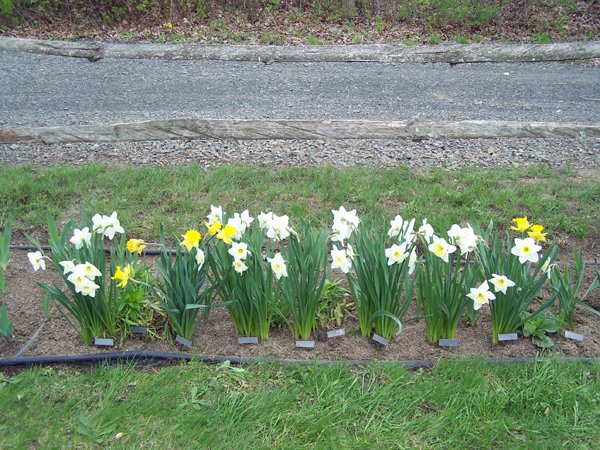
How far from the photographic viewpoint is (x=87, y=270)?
2711mm

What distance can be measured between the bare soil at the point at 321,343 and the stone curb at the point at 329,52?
5.87 metres

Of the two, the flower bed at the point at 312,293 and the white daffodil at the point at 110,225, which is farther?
the white daffodil at the point at 110,225

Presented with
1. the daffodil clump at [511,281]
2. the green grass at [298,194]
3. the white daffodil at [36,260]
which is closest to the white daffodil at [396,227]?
the daffodil clump at [511,281]

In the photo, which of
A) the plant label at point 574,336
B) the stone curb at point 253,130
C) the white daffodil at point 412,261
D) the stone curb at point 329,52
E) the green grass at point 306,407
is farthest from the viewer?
the stone curb at point 329,52

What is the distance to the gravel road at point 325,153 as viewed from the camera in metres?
5.04

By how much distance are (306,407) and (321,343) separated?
49cm

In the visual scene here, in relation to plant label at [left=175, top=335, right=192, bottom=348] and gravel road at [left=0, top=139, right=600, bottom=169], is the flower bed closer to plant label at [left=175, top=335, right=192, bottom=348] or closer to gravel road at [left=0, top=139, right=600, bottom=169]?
plant label at [left=175, top=335, right=192, bottom=348]

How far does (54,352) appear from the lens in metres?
2.95

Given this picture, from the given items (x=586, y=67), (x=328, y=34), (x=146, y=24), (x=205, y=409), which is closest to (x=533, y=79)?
(x=586, y=67)

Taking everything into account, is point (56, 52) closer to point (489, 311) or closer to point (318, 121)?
point (318, 121)

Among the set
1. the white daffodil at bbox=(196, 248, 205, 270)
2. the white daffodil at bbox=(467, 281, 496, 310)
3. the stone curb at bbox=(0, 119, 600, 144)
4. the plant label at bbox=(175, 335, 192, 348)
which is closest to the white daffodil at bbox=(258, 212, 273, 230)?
the white daffodil at bbox=(196, 248, 205, 270)

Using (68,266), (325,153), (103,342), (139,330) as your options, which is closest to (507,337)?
(139,330)

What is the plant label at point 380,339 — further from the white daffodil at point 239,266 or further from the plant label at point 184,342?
the plant label at point 184,342

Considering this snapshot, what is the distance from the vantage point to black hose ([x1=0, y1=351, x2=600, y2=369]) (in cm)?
284
